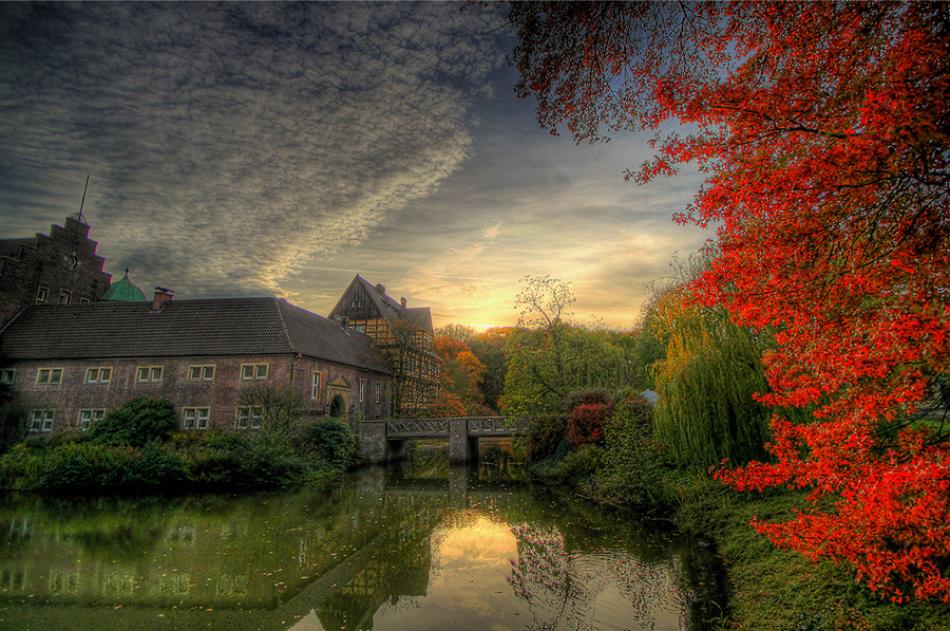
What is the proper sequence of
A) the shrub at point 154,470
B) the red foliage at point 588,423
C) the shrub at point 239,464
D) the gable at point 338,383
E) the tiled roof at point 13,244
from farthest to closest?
1. the tiled roof at point 13,244
2. the gable at point 338,383
3. the shrub at point 239,464
4. the shrub at point 154,470
5. the red foliage at point 588,423

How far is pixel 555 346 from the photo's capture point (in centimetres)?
2553

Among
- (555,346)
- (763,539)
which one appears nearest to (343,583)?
(763,539)

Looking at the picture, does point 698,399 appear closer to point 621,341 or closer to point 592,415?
point 592,415

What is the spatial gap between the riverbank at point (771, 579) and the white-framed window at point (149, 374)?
89.3ft

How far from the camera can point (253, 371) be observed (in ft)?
87.5

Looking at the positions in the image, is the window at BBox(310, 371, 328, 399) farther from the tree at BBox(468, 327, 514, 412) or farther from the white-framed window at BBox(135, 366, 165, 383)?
the tree at BBox(468, 327, 514, 412)

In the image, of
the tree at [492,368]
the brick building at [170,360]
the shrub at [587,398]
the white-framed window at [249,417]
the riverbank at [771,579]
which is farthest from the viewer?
the tree at [492,368]

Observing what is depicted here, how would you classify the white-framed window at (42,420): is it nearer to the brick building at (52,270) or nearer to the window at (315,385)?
the brick building at (52,270)

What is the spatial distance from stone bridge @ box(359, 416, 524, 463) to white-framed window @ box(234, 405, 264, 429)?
583 cm

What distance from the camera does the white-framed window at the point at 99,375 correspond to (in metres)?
27.3

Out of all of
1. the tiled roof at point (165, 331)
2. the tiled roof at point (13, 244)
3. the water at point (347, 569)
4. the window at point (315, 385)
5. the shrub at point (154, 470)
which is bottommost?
the water at point (347, 569)

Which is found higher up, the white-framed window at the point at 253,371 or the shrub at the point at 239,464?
the white-framed window at the point at 253,371

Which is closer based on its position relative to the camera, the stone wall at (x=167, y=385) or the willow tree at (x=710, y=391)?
the willow tree at (x=710, y=391)

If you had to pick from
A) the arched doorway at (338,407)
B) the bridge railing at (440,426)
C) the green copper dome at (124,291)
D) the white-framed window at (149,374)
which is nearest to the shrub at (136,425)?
the white-framed window at (149,374)
